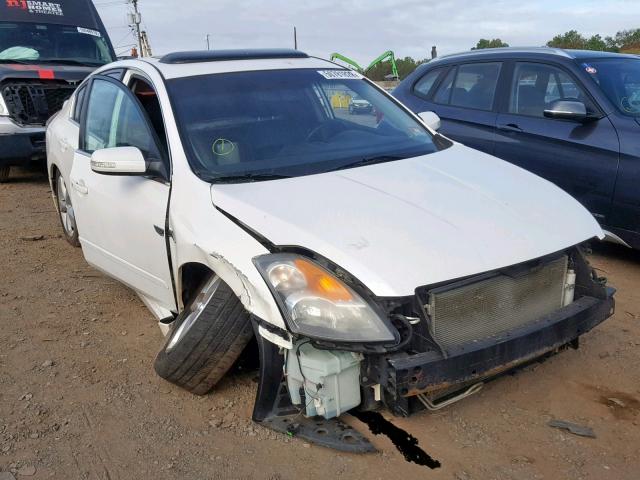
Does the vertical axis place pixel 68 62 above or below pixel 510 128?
above

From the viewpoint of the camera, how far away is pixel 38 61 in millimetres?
8930

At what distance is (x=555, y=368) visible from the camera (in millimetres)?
3352

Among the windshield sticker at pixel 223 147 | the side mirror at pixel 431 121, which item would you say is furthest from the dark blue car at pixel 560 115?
the windshield sticker at pixel 223 147

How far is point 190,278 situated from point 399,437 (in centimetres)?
128

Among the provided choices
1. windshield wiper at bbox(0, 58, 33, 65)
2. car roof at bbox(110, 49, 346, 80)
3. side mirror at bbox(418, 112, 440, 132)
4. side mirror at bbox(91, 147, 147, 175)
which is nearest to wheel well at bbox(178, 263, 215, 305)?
side mirror at bbox(91, 147, 147, 175)

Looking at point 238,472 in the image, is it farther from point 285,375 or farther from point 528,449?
point 528,449

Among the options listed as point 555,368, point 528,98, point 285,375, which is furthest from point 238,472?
point 528,98

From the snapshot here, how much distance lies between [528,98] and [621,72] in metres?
0.75

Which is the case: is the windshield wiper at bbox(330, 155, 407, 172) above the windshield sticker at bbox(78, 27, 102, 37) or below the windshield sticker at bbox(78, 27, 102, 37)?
below

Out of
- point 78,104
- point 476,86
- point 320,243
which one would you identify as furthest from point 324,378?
point 476,86

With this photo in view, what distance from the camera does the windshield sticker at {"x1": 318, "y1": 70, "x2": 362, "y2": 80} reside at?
13.4 ft

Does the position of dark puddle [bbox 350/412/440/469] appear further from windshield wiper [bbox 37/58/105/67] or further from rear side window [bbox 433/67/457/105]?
windshield wiper [bbox 37/58/105/67]

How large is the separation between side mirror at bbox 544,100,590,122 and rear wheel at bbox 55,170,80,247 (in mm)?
4003

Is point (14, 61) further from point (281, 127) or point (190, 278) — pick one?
point (190, 278)
